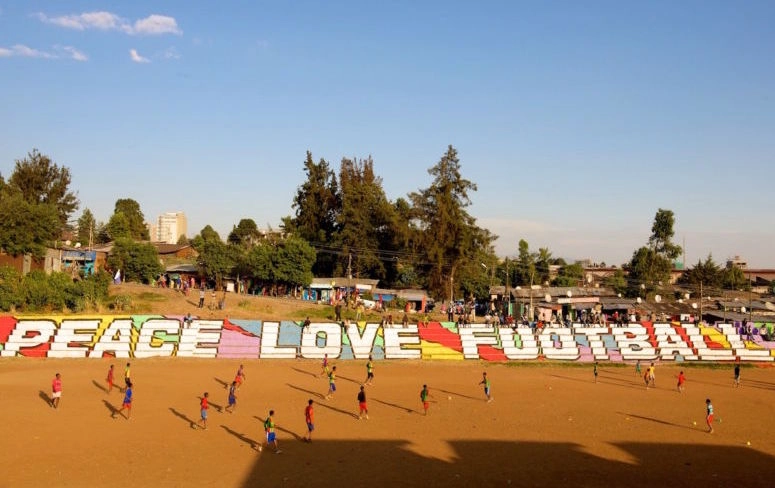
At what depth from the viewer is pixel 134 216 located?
389 feet

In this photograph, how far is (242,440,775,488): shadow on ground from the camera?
18562 mm

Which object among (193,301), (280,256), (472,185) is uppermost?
(472,185)

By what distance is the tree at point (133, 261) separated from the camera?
63062 millimetres

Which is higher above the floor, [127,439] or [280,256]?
[280,256]

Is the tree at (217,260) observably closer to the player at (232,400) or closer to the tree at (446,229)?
the tree at (446,229)

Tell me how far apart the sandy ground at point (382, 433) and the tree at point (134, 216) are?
269 feet

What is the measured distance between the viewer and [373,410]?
28.0 meters

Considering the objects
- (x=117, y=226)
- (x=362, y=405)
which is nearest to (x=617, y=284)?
(x=362, y=405)

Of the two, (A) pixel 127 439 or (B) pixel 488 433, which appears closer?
(A) pixel 127 439

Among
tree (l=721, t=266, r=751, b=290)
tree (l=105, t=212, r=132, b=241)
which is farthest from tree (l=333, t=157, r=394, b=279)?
tree (l=721, t=266, r=751, b=290)

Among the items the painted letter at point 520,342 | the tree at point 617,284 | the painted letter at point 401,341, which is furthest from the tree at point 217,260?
the tree at point 617,284

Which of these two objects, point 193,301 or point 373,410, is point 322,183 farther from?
point 373,410

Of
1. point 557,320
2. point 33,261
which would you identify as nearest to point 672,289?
point 557,320

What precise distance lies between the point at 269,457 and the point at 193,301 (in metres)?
32.8
